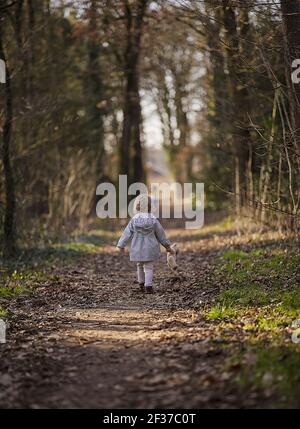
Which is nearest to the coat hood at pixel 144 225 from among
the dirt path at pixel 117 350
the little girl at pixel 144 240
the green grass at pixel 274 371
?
the little girl at pixel 144 240

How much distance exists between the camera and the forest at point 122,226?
585 cm

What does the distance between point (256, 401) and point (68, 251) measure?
1207 centimetres

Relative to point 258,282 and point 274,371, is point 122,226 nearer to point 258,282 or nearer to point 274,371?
point 258,282

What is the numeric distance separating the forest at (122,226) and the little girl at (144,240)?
1.24 feet

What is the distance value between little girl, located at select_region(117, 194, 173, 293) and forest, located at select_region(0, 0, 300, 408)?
1.24ft

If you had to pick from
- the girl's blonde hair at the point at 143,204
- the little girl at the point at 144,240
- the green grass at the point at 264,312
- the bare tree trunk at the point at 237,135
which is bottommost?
the green grass at the point at 264,312

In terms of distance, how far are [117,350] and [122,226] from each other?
18502 millimetres

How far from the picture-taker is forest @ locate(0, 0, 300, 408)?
19.2 ft

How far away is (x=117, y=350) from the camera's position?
6.88 metres

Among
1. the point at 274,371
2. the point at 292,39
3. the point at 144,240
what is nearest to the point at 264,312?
the point at 274,371

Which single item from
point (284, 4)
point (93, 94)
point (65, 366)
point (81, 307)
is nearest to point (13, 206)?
point (81, 307)

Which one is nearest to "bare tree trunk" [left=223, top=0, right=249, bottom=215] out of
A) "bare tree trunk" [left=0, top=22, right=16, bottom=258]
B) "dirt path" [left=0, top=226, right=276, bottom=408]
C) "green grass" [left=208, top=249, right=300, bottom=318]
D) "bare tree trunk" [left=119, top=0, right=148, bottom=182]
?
"green grass" [left=208, top=249, right=300, bottom=318]

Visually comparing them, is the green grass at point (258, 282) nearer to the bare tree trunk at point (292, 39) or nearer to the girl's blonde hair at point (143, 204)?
the girl's blonde hair at point (143, 204)

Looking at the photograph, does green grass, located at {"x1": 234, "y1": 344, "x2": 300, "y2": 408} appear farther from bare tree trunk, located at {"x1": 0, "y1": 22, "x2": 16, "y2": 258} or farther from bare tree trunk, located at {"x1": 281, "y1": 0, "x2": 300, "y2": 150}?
bare tree trunk, located at {"x1": 0, "y1": 22, "x2": 16, "y2": 258}
